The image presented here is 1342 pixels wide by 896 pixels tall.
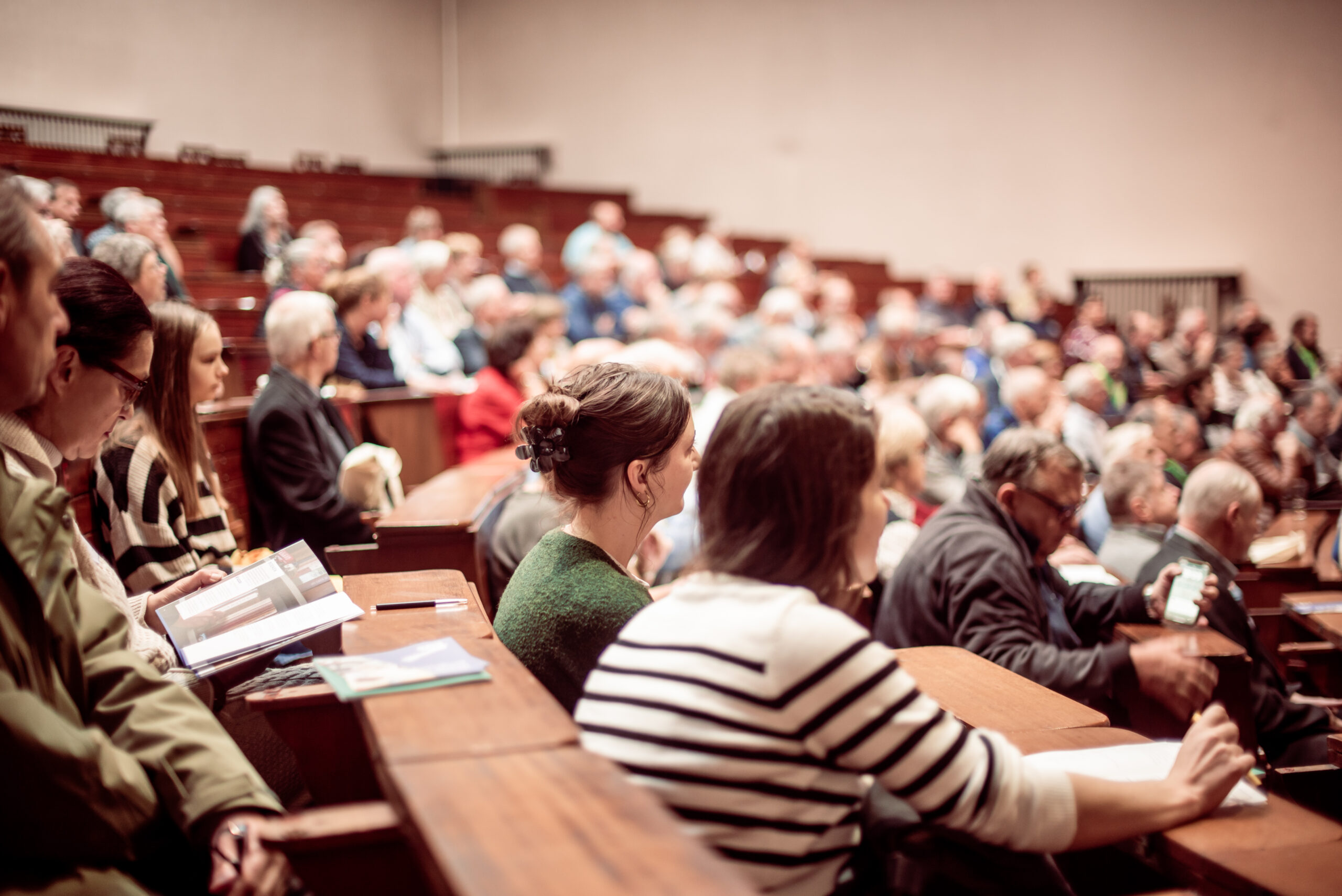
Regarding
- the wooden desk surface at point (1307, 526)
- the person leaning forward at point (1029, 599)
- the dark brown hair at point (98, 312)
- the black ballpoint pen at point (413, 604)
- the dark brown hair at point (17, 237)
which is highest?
the dark brown hair at point (17, 237)

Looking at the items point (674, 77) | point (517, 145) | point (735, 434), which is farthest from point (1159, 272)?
point (735, 434)

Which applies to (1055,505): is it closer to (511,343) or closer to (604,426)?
(604,426)

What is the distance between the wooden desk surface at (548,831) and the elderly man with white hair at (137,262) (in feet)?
8.97

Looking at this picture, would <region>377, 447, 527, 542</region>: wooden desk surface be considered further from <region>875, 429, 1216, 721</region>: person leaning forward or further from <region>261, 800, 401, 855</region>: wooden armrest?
<region>261, 800, 401, 855</region>: wooden armrest

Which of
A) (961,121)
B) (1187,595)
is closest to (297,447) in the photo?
(1187,595)

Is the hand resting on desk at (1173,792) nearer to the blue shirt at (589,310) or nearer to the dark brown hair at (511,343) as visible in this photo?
the dark brown hair at (511,343)

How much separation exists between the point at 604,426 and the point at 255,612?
59 cm

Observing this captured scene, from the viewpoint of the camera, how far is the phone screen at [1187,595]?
2.34 metres

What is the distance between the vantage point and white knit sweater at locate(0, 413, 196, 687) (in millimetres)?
1453

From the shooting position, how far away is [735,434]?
1101 millimetres

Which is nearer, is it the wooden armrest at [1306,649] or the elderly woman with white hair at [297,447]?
the elderly woman with white hair at [297,447]

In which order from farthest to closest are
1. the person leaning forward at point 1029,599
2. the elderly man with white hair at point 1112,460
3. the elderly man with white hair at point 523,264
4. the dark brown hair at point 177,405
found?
1. the elderly man with white hair at point 523,264
2. the elderly man with white hair at point 1112,460
3. the dark brown hair at point 177,405
4. the person leaning forward at point 1029,599

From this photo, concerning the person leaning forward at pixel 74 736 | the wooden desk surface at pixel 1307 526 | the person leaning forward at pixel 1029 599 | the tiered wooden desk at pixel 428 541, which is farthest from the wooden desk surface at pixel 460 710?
the wooden desk surface at pixel 1307 526

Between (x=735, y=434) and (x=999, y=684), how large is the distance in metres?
0.81
